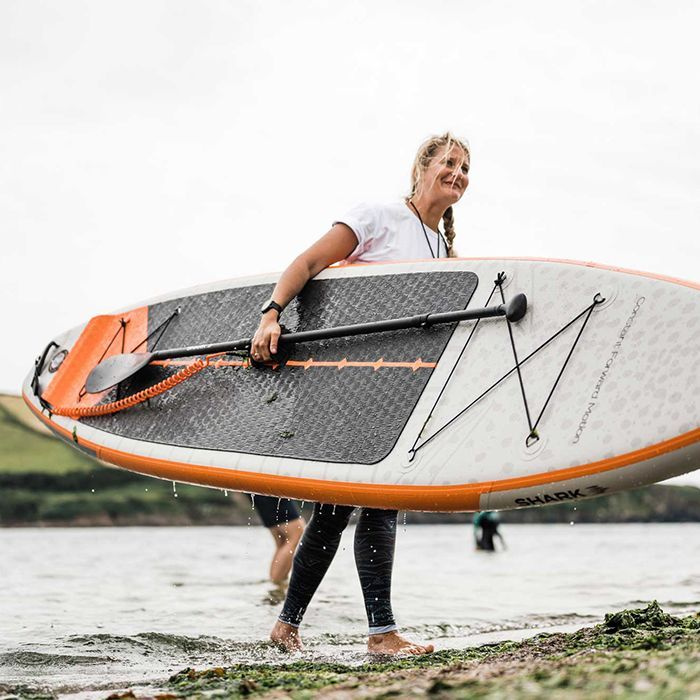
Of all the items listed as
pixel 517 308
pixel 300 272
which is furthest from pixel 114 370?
pixel 517 308

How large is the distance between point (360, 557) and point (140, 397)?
1.70 meters

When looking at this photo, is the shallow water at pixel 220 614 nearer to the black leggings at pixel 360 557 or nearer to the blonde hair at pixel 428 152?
the black leggings at pixel 360 557

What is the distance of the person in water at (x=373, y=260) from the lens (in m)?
3.60

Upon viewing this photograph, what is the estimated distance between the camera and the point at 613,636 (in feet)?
10.1

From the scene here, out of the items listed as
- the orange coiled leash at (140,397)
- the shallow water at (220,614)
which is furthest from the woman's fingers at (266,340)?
the shallow water at (220,614)

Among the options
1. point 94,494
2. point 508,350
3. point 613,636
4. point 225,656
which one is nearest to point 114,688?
point 225,656

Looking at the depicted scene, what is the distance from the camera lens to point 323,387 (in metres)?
3.96

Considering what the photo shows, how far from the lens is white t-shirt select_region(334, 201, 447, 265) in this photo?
395 cm

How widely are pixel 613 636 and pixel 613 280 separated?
1.33 m

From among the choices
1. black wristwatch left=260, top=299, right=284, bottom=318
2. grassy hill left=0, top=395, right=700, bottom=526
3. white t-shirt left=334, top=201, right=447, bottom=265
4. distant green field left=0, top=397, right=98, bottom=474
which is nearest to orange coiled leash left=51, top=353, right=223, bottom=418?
black wristwatch left=260, top=299, right=284, bottom=318

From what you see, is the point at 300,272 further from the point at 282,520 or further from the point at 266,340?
the point at 282,520

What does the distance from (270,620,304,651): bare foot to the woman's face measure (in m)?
1.96

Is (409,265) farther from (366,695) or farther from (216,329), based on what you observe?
(366,695)

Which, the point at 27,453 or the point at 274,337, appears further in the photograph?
the point at 27,453
